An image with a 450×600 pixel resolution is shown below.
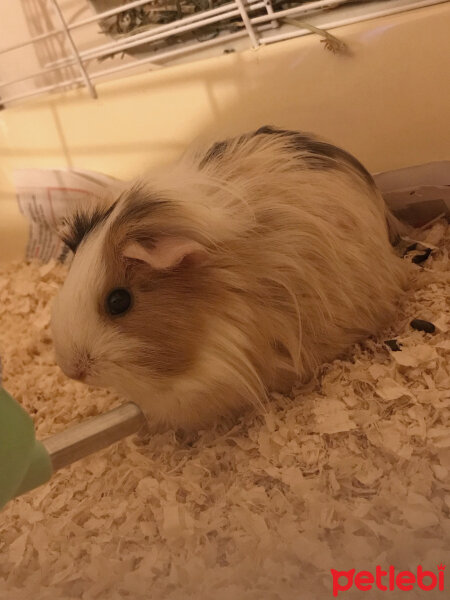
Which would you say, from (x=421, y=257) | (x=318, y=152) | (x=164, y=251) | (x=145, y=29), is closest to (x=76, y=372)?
(x=164, y=251)

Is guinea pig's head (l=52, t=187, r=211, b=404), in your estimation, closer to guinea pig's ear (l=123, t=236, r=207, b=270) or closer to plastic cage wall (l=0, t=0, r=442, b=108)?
guinea pig's ear (l=123, t=236, r=207, b=270)

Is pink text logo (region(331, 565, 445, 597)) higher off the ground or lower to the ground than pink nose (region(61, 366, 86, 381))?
lower

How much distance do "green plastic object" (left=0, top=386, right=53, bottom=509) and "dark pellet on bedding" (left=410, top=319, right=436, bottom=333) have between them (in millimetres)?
768

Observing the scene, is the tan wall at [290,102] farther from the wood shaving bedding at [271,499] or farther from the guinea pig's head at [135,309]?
the guinea pig's head at [135,309]

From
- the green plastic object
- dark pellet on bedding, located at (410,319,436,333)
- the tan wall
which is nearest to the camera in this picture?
the green plastic object

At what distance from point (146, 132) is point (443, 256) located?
860mm

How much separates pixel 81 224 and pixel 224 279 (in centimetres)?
31

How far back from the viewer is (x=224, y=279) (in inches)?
41.1

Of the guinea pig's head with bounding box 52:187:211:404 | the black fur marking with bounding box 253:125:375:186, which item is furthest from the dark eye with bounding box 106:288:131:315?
the black fur marking with bounding box 253:125:375:186

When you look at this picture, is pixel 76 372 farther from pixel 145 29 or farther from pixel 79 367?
pixel 145 29

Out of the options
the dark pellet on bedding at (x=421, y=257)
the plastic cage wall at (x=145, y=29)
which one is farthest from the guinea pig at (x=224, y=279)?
the plastic cage wall at (x=145, y=29)

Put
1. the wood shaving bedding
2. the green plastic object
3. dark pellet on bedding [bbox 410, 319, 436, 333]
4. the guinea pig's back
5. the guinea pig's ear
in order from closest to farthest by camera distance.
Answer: the green plastic object
the wood shaving bedding
the guinea pig's ear
the guinea pig's back
dark pellet on bedding [bbox 410, 319, 436, 333]

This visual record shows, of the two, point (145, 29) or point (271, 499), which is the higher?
point (145, 29)

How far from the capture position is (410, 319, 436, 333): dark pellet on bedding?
3.95 feet
